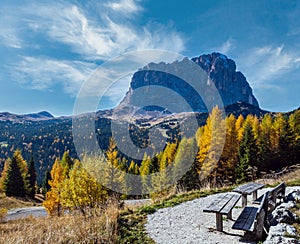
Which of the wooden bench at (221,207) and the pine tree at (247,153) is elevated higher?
the pine tree at (247,153)

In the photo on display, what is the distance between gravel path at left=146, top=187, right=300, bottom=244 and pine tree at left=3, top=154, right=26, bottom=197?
143 feet

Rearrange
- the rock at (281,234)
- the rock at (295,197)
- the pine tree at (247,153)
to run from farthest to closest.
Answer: the pine tree at (247,153) → the rock at (295,197) → the rock at (281,234)

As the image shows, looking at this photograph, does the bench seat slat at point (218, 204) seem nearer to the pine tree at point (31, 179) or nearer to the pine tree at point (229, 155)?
the pine tree at point (229, 155)

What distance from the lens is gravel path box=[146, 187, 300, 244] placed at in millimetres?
6004

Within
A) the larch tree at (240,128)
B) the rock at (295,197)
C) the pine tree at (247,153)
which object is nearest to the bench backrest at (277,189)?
the rock at (295,197)

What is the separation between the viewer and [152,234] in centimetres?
644

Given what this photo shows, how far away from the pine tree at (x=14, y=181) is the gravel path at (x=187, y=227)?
4358cm

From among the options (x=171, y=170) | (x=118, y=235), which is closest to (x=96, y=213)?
(x=118, y=235)

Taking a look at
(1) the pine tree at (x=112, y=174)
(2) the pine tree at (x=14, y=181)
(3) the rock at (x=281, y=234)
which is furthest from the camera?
(2) the pine tree at (x=14, y=181)

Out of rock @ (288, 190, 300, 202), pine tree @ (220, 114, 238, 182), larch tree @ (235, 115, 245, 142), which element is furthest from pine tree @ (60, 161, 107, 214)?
larch tree @ (235, 115, 245, 142)

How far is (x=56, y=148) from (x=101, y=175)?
15035cm

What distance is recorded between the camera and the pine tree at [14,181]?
44562 millimetres

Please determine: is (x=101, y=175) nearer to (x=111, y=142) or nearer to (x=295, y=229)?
(x=111, y=142)

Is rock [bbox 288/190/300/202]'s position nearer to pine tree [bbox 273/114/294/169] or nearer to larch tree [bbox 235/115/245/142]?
larch tree [bbox 235/115/245/142]
